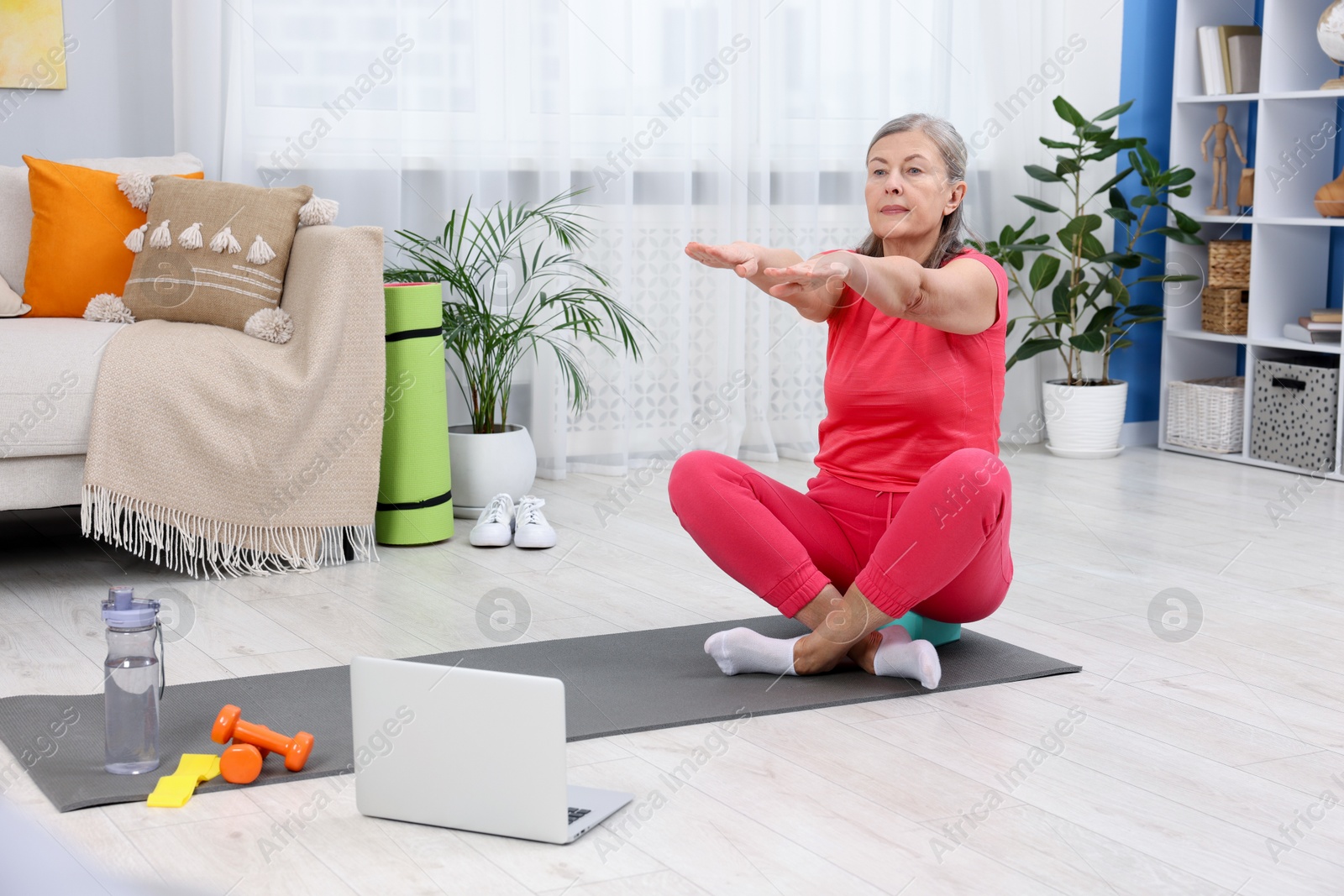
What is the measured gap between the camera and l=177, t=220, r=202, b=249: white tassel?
2.77 meters

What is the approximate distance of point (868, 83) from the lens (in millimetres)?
4016

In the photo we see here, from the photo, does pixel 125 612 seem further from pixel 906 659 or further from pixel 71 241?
pixel 71 241

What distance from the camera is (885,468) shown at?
199 centimetres

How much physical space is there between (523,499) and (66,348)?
0.94m

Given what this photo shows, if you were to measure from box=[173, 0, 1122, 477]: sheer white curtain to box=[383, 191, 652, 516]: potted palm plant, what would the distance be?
0.07 meters

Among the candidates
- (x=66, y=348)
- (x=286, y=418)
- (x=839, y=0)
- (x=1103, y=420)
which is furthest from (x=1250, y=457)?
(x=66, y=348)

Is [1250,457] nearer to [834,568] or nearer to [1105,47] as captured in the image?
[1105,47]

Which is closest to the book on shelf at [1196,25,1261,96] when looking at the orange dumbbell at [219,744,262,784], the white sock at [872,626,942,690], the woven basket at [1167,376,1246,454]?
the woven basket at [1167,376,1246,454]

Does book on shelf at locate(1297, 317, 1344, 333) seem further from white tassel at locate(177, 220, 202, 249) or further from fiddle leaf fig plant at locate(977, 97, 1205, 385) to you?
white tassel at locate(177, 220, 202, 249)

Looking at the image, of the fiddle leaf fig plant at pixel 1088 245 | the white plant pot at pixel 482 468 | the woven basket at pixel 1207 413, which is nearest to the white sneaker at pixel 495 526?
the white plant pot at pixel 482 468

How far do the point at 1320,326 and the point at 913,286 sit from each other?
244 centimetres

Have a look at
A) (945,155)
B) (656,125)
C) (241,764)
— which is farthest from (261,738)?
(656,125)

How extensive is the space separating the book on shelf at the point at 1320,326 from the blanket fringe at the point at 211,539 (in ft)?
8.41

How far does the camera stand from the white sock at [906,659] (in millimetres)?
1898
